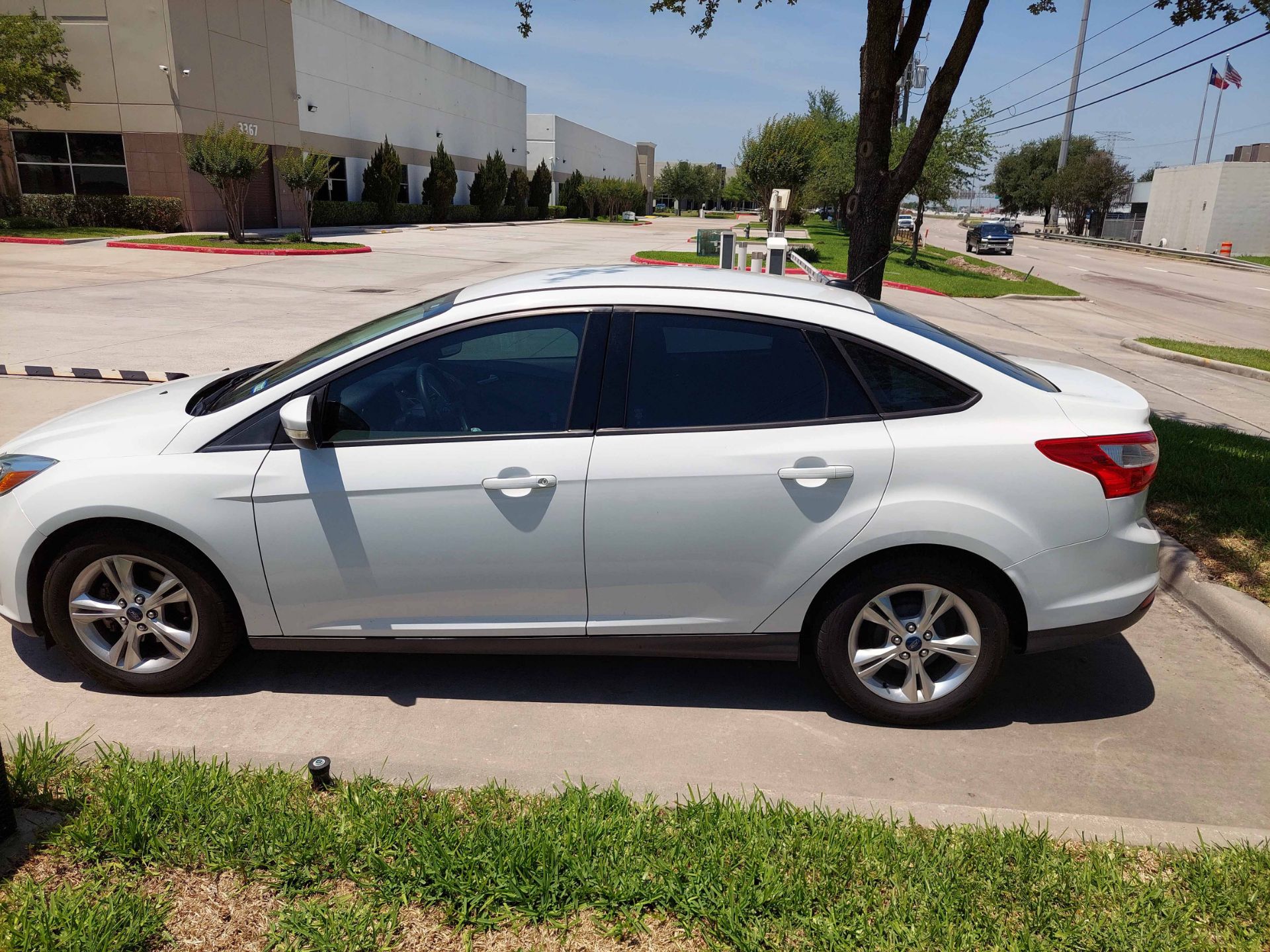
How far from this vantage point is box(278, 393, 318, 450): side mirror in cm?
347

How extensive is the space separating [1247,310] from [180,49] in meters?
35.5

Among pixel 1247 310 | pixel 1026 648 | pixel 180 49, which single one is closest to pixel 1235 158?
pixel 1247 310

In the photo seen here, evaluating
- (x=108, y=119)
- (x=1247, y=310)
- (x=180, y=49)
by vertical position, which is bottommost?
(x=1247, y=310)

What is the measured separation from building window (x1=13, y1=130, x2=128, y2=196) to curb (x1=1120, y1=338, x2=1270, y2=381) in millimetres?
33443

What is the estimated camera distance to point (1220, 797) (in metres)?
3.37

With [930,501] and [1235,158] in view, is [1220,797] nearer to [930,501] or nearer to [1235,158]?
[930,501]

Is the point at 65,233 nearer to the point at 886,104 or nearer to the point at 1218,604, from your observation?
the point at 886,104

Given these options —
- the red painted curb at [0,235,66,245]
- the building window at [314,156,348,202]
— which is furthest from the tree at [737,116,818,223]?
the red painted curb at [0,235,66,245]

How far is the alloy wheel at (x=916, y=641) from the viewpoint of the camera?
363 centimetres

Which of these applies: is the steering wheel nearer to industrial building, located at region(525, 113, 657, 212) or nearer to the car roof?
the car roof

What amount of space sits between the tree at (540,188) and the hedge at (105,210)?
36.2 m

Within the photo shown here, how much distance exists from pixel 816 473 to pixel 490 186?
191 feet

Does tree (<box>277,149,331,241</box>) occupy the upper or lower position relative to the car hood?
upper

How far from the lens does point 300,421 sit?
3.47 m
